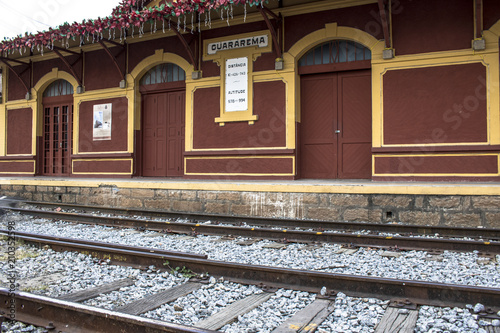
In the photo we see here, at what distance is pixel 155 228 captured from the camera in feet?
25.6

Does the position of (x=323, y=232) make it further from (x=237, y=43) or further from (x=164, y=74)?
(x=164, y=74)

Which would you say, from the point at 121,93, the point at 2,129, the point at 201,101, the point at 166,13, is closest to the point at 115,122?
the point at 121,93

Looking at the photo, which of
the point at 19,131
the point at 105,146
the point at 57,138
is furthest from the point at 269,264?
the point at 19,131

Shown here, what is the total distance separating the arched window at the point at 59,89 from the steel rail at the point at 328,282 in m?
11.0

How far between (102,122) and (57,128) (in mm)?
2766

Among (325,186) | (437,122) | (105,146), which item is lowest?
Result: (325,186)

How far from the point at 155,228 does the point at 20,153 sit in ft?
32.5

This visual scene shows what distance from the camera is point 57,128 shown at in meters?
14.6

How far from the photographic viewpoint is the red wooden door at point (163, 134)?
12.1m

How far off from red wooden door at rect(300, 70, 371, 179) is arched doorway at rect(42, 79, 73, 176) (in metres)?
8.58

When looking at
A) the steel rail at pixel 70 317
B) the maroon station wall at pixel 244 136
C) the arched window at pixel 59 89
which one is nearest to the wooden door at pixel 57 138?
the arched window at pixel 59 89

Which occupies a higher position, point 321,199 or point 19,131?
point 19,131

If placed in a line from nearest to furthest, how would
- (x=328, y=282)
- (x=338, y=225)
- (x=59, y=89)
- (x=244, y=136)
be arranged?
(x=328, y=282)
(x=338, y=225)
(x=244, y=136)
(x=59, y=89)

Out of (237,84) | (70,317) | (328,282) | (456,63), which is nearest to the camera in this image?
(70,317)
